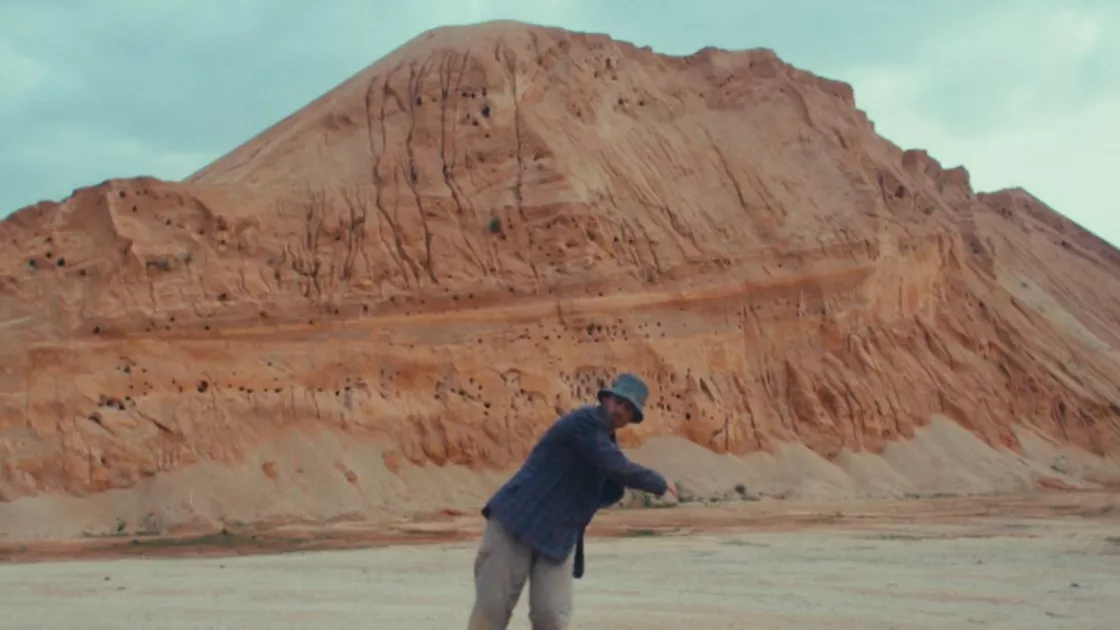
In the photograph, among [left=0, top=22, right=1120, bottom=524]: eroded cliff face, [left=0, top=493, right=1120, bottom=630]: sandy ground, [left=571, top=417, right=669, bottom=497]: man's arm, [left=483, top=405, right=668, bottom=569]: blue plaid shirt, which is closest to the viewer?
[left=571, top=417, right=669, bottom=497]: man's arm

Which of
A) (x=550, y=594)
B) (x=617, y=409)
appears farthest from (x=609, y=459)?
(x=550, y=594)

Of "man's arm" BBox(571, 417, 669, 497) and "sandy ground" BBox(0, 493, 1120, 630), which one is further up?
"man's arm" BBox(571, 417, 669, 497)

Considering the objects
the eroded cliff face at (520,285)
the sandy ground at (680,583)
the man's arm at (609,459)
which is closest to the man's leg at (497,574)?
the man's arm at (609,459)

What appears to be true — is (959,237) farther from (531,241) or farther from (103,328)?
(103,328)

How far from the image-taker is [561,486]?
18.6 ft

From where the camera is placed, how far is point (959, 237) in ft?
149

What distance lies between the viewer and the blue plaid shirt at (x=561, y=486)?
555 cm

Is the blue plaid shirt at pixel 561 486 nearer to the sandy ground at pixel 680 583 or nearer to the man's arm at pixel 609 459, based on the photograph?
the man's arm at pixel 609 459

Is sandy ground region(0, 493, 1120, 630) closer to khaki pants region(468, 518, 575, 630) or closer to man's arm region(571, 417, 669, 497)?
khaki pants region(468, 518, 575, 630)

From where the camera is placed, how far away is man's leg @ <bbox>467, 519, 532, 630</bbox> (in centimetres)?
565

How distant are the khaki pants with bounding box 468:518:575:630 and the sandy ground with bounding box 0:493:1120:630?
11.8 ft

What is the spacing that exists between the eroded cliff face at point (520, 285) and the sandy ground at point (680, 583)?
850cm

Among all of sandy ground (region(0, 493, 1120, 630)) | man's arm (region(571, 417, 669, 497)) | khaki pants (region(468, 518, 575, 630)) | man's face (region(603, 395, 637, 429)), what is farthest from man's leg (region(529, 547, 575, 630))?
sandy ground (region(0, 493, 1120, 630))

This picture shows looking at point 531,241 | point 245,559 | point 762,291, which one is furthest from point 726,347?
point 245,559
